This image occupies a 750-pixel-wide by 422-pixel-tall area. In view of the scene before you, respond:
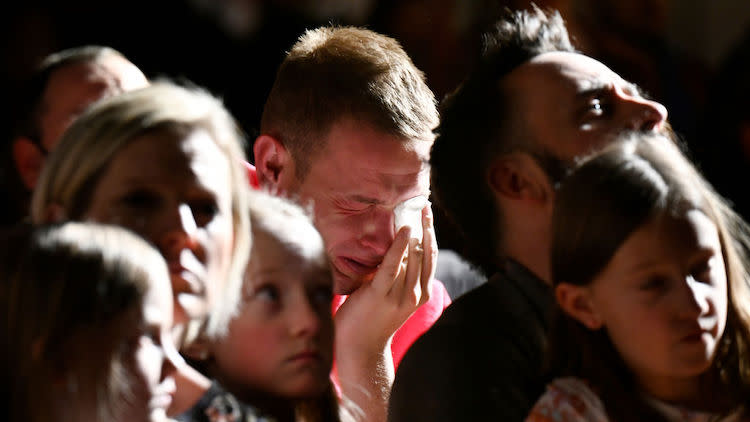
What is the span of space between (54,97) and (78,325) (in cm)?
53

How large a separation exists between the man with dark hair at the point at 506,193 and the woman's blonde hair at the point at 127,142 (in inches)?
10.6

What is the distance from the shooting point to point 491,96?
1.02 metres

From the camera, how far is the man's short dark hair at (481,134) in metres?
0.99

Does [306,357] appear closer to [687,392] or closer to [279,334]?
[279,334]

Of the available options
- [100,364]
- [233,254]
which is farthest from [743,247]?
[100,364]

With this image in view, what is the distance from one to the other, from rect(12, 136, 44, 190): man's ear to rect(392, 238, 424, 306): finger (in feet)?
1.20

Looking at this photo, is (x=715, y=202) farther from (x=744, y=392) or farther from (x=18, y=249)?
(x=18, y=249)

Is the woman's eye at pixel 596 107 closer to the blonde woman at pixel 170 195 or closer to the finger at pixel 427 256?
the finger at pixel 427 256

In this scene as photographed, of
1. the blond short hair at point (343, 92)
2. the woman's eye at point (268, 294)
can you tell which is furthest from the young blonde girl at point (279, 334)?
the blond short hair at point (343, 92)

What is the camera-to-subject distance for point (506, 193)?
0.94m

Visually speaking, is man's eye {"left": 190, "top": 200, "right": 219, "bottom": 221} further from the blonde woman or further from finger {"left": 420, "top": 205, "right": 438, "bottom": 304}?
finger {"left": 420, "top": 205, "right": 438, "bottom": 304}

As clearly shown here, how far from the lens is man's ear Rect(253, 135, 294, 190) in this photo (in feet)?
3.59

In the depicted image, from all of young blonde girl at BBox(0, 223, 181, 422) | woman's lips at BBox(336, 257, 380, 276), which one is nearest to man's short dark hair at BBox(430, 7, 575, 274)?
woman's lips at BBox(336, 257, 380, 276)

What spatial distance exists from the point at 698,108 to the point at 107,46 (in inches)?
59.9
